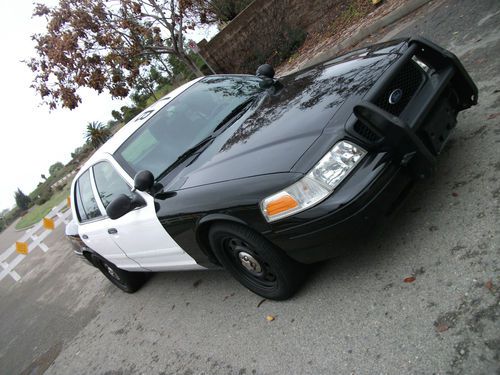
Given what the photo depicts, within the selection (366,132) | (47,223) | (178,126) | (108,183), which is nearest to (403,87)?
(366,132)

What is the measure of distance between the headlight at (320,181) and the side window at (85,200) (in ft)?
8.90

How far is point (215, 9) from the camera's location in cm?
1605

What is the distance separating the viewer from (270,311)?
3.30 metres

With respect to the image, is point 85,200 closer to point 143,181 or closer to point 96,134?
point 143,181

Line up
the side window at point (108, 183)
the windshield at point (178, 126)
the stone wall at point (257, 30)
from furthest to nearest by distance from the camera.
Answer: the stone wall at point (257, 30) → the side window at point (108, 183) → the windshield at point (178, 126)

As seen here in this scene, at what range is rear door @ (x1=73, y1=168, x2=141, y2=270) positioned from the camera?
15.0 ft

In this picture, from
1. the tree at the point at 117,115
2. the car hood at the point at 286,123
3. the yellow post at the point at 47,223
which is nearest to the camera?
the car hood at the point at 286,123

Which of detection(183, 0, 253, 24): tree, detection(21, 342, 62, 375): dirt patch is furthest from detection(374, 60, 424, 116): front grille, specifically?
detection(183, 0, 253, 24): tree

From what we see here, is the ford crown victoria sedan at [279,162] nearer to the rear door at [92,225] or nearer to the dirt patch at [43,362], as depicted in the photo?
the rear door at [92,225]

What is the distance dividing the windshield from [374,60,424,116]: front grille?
5.21 ft

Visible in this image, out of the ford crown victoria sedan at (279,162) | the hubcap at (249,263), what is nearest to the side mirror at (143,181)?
the ford crown victoria sedan at (279,162)

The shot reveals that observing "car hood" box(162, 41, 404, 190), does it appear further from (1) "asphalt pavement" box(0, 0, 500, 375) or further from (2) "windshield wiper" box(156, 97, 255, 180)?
(1) "asphalt pavement" box(0, 0, 500, 375)

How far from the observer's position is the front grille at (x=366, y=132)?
2676 millimetres

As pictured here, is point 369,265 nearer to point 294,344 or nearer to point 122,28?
point 294,344
